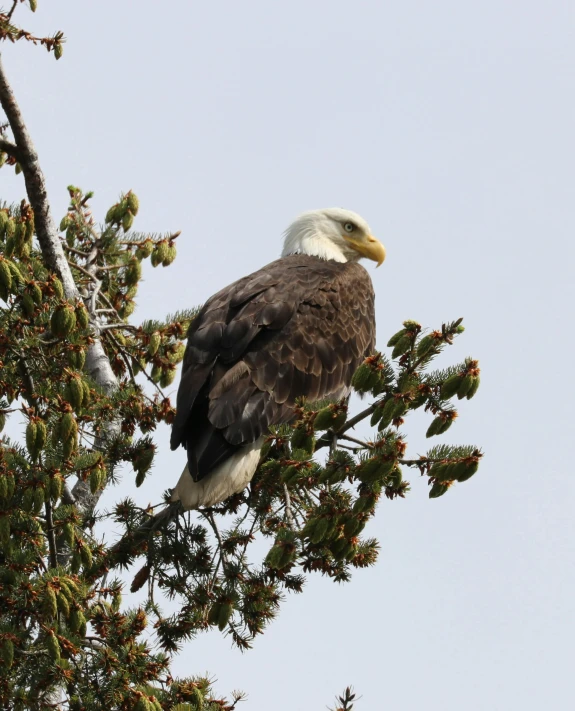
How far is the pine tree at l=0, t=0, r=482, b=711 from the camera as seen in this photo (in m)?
4.14

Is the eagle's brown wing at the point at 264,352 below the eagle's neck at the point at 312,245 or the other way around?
below

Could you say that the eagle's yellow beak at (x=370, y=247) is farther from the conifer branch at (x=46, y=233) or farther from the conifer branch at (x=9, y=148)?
the conifer branch at (x=9, y=148)

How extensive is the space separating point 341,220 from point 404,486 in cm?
444

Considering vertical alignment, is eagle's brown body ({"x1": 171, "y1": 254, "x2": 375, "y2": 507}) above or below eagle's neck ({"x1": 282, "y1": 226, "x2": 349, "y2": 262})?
below

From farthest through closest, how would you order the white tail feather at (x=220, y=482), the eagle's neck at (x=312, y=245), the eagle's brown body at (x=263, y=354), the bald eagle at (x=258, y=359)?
the eagle's neck at (x=312, y=245) < the eagle's brown body at (x=263, y=354) < the bald eagle at (x=258, y=359) < the white tail feather at (x=220, y=482)

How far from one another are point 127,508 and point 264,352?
1.50 m

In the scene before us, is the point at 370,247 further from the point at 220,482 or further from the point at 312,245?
the point at 220,482

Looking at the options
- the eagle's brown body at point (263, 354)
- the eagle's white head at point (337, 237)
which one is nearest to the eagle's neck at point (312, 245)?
the eagle's white head at point (337, 237)

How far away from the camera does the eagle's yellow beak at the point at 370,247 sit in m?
8.41

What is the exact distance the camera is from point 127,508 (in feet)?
17.4

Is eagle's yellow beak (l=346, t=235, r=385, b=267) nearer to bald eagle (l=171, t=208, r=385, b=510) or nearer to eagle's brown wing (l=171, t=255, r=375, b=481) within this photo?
bald eagle (l=171, t=208, r=385, b=510)

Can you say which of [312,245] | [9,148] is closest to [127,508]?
[9,148]

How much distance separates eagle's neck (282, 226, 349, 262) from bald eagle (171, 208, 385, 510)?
21.1 inches

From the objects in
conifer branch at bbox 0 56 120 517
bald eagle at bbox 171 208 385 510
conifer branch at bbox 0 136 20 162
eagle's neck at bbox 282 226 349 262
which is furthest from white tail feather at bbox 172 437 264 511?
eagle's neck at bbox 282 226 349 262
